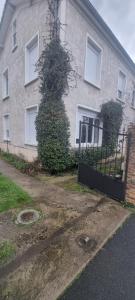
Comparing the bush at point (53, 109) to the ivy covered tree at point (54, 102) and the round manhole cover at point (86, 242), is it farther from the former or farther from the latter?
the round manhole cover at point (86, 242)

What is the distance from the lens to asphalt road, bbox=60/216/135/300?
175 cm

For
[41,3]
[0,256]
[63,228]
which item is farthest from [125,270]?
[41,3]

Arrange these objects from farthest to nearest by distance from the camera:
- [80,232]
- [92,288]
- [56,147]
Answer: [56,147], [80,232], [92,288]

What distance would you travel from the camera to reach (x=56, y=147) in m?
6.09

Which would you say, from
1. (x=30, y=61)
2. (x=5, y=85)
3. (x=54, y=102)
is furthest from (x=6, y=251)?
(x=5, y=85)

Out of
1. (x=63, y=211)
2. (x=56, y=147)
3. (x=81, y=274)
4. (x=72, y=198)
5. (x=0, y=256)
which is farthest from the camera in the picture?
(x=56, y=147)

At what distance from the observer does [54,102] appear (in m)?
6.07

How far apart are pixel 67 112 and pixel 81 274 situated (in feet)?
17.9

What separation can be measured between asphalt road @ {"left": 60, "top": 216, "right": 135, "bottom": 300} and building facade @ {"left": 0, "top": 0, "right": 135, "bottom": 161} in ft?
16.5

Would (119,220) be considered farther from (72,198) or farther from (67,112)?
(67,112)

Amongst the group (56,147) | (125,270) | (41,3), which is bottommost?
(125,270)

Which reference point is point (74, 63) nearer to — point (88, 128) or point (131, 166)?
point (88, 128)

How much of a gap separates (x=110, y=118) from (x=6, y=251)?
7.69m

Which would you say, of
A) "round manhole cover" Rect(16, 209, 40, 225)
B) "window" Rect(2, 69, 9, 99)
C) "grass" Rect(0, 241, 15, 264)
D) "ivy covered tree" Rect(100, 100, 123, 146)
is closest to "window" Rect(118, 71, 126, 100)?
"ivy covered tree" Rect(100, 100, 123, 146)
